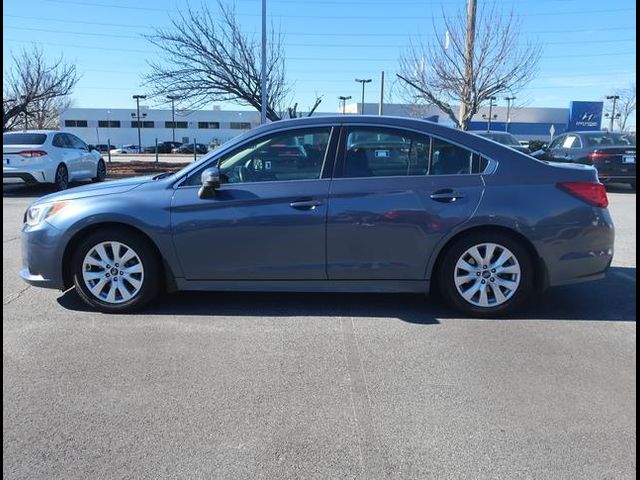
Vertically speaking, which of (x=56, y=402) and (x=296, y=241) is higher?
(x=296, y=241)

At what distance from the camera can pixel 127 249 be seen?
4.70 meters

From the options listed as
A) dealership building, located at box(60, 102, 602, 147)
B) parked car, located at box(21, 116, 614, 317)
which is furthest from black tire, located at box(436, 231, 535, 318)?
dealership building, located at box(60, 102, 602, 147)

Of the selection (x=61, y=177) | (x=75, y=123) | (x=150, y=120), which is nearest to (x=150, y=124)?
(x=150, y=120)

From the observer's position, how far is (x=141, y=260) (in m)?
4.70

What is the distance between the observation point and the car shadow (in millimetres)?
4785

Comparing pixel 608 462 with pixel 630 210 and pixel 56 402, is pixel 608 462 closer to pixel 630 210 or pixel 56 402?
pixel 56 402

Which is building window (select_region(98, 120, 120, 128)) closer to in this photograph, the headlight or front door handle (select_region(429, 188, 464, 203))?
the headlight

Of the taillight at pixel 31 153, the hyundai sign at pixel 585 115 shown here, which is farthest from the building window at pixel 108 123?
the taillight at pixel 31 153

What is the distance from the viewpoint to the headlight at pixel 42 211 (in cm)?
479

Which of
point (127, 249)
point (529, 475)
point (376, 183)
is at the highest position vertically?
point (376, 183)

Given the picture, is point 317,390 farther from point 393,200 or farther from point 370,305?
point 393,200

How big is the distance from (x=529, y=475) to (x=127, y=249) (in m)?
3.48

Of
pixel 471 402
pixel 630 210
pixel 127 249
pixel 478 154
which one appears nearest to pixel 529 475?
pixel 471 402

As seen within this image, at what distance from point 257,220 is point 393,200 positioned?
1.12 meters
